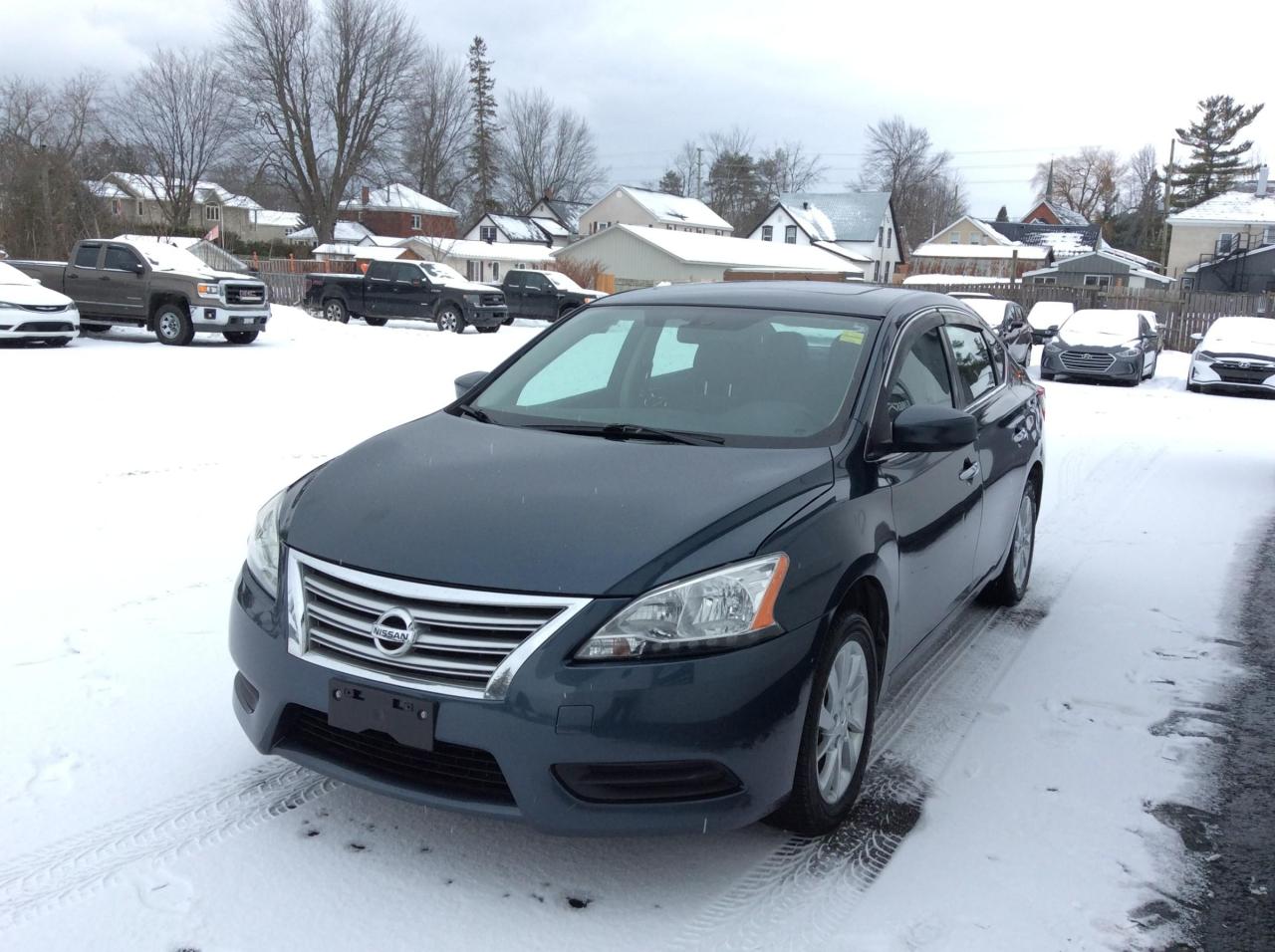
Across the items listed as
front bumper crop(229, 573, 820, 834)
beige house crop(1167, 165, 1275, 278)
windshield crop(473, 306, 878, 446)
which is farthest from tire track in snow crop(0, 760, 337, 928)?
beige house crop(1167, 165, 1275, 278)

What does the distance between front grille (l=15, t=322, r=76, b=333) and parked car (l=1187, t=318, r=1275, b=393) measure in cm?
1914

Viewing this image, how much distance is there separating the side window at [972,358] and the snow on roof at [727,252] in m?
51.4

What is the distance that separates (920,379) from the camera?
14.4 feet

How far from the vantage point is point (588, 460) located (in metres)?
3.49

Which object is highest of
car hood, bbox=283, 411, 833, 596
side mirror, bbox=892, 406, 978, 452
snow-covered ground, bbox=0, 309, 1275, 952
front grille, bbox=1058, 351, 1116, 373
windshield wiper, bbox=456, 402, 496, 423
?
side mirror, bbox=892, 406, 978, 452

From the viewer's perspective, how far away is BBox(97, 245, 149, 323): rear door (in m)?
19.3

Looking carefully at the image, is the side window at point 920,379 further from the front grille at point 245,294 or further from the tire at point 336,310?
the tire at point 336,310

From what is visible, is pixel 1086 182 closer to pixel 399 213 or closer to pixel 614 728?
pixel 399 213

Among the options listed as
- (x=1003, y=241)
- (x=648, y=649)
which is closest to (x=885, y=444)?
(x=648, y=649)

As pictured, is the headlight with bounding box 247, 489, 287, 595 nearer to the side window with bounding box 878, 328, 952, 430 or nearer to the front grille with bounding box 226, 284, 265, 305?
the side window with bounding box 878, 328, 952, 430

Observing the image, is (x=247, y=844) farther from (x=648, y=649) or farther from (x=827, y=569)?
(x=827, y=569)

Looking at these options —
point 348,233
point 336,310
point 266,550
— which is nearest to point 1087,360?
point 336,310

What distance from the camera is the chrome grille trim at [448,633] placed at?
2760mm

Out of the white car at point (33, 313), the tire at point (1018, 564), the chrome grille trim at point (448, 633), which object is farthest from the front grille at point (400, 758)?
the white car at point (33, 313)
